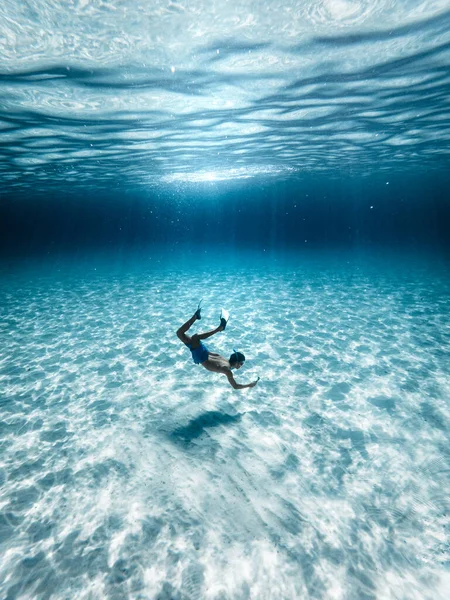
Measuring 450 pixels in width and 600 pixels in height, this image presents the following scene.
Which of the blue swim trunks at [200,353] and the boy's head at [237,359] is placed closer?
the boy's head at [237,359]

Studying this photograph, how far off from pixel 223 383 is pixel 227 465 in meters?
2.97

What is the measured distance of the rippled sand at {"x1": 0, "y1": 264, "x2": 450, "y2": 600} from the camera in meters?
3.83

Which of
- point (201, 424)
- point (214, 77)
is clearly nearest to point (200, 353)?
point (201, 424)

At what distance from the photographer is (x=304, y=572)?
3838 millimetres

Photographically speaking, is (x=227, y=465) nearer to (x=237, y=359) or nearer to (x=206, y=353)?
(x=237, y=359)

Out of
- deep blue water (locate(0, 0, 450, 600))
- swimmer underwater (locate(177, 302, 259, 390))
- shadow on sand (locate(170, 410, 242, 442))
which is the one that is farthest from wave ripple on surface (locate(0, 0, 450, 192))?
shadow on sand (locate(170, 410, 242, 442))

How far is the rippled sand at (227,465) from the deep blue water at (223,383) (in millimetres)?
32

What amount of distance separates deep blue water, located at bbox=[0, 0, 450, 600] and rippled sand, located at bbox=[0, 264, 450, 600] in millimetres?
32

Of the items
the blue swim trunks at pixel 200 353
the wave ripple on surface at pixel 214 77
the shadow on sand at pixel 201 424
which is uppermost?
the wave ripple on surface at pixel 214 77

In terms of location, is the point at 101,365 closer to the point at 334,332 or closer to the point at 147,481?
the point at 147,481

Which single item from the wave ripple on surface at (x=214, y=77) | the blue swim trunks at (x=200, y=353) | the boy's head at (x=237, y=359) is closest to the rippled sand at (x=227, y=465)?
the blue swim trunks at (x=200, y=353)

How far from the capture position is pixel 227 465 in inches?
214

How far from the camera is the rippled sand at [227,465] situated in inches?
151

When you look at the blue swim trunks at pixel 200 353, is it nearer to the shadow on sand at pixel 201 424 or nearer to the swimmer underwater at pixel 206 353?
the swimmer underwater at pixel 206 353
